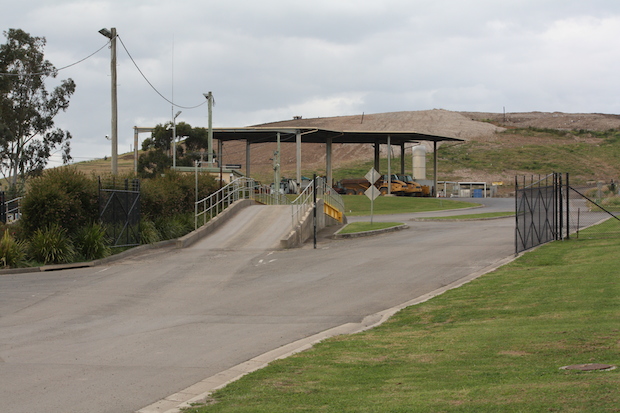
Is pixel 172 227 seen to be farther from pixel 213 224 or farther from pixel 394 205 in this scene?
pixel 394 205

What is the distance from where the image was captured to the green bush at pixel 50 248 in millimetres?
21797

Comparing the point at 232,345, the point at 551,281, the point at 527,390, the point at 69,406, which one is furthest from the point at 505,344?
the point at 551,281

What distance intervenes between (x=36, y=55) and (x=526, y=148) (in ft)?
269

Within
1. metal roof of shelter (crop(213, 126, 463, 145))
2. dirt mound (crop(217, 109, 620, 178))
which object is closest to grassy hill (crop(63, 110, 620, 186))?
dirt mound (crop(217, 109, 620, 178))

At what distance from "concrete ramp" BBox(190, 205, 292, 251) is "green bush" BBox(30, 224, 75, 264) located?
535 cm

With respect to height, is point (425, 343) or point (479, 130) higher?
point (479, 130)

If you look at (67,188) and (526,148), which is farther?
(526,148)

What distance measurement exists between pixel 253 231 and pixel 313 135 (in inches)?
1483

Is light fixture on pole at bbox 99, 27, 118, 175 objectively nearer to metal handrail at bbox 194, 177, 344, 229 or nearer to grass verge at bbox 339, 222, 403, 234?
metal handrail at bbox 194, 177, 344, 229

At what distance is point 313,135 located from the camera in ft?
217

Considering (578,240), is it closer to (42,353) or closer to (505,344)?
(505,344)

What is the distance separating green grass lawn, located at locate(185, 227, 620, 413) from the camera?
20.3 ft

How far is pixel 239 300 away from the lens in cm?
1561

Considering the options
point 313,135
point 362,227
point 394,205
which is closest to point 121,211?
point 362,227
